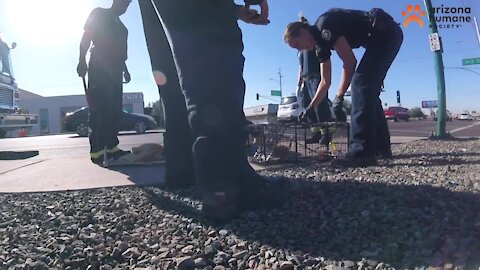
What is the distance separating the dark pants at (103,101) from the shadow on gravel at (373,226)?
9.55ft

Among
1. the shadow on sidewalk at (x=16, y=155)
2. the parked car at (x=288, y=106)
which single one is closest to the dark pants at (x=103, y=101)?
the shadow on sidewalk at (x=16, y=155)

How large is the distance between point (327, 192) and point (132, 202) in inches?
54.6

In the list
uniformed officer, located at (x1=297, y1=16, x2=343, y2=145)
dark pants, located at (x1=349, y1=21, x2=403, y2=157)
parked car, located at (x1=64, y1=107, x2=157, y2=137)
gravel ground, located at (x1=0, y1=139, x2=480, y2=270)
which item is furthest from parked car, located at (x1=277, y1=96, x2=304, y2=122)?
gravel ground, located at (x1=0, y1=139, x2=480, y2=270)

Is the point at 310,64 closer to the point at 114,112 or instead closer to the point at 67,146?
the point at 114,112

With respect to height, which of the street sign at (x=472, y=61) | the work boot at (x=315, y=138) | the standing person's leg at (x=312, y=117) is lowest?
the work boot at (x=315, y=138)

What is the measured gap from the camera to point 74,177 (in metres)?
4.13

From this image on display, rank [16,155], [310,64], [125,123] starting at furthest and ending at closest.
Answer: [125,123], [16,155], [310,64]

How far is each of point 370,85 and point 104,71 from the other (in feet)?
10.7

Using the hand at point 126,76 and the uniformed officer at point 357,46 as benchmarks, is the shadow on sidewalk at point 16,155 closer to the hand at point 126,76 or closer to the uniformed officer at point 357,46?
the hand at point 126,76

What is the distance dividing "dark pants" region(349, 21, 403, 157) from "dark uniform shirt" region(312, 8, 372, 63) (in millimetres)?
137

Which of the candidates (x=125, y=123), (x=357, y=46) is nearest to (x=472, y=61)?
(x=125, y=123)

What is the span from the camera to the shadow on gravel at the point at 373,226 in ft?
5.01

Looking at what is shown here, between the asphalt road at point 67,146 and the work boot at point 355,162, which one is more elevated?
the work boot at point 355,162

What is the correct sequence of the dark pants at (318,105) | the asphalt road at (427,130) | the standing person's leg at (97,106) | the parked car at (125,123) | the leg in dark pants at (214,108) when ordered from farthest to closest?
the parked car at (125,123) < the asphalt road at (427,130) < the dark pants at (318,105) < the standing person's leg at (97,106) < the leg in dark pants at (214,108)
